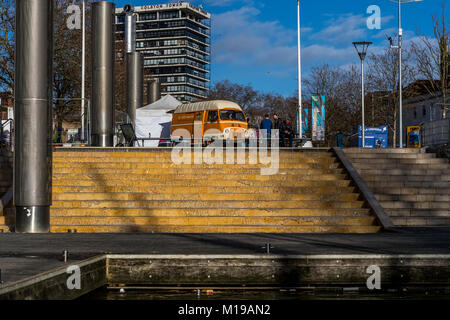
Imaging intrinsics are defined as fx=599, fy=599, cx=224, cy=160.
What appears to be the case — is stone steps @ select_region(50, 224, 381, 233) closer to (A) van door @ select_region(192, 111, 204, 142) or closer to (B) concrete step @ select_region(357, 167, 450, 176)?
(B) concrete step @ select_region(357, 167, 450, 176)

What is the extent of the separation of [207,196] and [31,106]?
4981mm

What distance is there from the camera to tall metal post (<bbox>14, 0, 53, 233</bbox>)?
12.5 metres

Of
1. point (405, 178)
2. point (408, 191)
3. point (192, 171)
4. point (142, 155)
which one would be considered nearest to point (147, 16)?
point (142, 155)

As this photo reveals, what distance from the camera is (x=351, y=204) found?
14.7m

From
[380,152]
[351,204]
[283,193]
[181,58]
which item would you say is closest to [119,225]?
[283,193]

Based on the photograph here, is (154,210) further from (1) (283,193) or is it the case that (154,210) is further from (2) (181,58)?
(2) (181,58)

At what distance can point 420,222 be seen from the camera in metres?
14.5

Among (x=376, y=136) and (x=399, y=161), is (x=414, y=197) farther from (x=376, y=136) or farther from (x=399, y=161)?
(x=376, y=136)

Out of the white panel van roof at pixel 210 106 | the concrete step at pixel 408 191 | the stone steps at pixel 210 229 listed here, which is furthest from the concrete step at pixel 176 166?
the white panel van roof at pixel 210 106

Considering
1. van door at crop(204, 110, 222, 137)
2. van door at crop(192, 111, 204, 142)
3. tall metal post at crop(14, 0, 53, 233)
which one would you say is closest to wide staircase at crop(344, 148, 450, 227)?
tall metal post at crop(14, 0, 53, 233)

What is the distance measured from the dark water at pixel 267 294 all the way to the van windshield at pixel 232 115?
21.0m

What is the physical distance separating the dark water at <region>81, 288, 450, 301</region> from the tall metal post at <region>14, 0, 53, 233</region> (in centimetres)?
528

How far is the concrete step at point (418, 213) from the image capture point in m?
14.9

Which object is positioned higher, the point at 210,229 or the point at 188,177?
the point at 188,177
